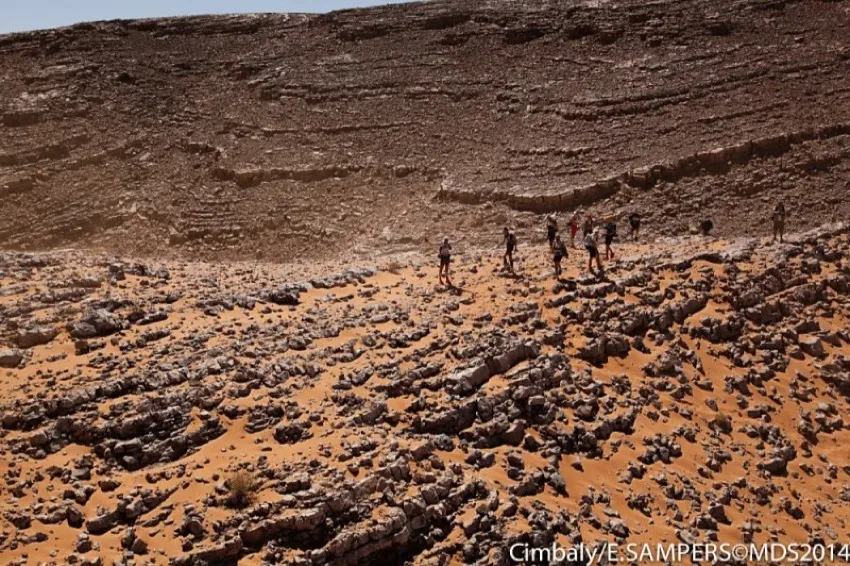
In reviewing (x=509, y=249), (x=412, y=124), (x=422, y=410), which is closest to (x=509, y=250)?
(x=509, y=249)

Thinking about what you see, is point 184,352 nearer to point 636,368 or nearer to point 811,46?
point 636,368

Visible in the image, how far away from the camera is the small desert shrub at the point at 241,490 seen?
11.6m

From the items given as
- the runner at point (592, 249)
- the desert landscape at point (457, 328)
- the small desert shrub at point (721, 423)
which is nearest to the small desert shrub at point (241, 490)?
the desert landscape at point (457, 328)

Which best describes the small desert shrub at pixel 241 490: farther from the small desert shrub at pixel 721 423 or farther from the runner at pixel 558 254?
the runner at pixel 558 254

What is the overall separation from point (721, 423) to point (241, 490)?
7.94 metres

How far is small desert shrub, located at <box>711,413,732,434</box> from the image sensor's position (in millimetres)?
15586

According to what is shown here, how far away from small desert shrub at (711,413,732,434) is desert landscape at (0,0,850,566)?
1.7 inches

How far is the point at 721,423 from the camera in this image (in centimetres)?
1563

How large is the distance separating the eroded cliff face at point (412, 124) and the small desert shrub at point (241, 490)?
62.4ft

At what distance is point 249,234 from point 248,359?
64.1 ft

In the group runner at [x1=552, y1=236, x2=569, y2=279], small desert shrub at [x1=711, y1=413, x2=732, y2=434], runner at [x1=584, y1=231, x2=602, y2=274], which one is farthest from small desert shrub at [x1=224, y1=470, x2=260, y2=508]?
runner at [x1=584, y1=231, x2=602, y2=274]

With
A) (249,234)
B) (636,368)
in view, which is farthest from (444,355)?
(249,234)

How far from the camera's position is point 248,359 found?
14539 millimetres

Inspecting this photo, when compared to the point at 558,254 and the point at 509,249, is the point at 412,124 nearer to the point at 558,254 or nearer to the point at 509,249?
the point at 509,249
